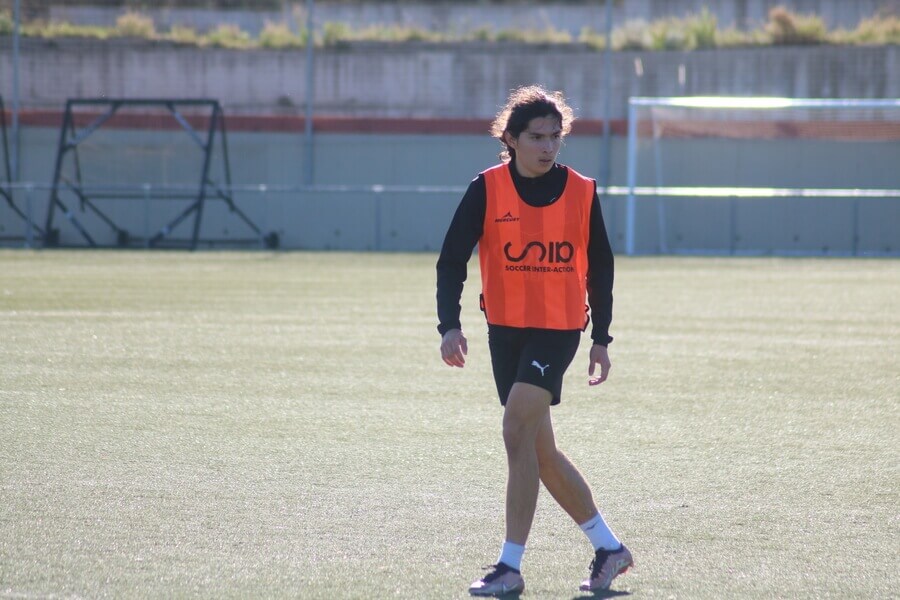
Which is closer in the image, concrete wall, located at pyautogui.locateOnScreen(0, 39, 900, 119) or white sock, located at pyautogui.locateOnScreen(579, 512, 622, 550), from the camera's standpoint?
white sock, located at pyautogui.locateOnScreen(579, 512, 622, 550)

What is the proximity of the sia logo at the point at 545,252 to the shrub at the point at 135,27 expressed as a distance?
29.5 metres

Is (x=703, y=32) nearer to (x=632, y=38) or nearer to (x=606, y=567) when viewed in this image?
(x=632, y=38)

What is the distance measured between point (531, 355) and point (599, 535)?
71cm

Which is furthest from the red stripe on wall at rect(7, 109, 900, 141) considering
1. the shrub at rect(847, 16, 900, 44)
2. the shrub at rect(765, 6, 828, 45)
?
the shrub at rect(847, 16, 900, 44)

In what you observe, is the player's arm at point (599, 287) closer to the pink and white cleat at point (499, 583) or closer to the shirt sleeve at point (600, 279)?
the shirt sleeve at point (600, 279)

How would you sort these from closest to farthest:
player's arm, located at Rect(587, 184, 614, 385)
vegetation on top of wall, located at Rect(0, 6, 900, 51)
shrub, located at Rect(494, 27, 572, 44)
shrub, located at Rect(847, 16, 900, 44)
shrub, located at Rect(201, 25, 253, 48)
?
player's arm, located at Rect(587, 184, 614, 385), shrub, located at Rect(847, 16, 900, 44), vegetation on top of wall, located at Rect(0, 6, 900, 51), shrub, located at Rect(494, 27, 572, 44), shrub, located at Rect(201, 25, 253, 48)

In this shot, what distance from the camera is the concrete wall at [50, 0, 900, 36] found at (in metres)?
35.0

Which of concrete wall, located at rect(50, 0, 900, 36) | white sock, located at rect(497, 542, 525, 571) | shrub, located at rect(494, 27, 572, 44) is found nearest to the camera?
white sock, located at rect(497, 542, 525, 571)

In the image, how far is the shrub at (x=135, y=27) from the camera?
1293 inches

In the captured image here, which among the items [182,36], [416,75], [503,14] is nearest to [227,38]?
[182,36]

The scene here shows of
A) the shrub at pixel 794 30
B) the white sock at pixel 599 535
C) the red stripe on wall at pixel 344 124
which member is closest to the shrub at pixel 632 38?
the red stripe on wall at pixel 344 124

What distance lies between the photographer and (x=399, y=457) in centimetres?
691

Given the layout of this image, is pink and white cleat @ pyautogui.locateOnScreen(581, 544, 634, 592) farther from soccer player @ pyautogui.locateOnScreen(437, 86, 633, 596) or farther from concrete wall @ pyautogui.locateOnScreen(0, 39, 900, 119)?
concrete wall @ pyautogui.locateOnScreen(0, 39, 900, 119)

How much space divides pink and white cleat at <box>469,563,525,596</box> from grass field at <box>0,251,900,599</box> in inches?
3.0
